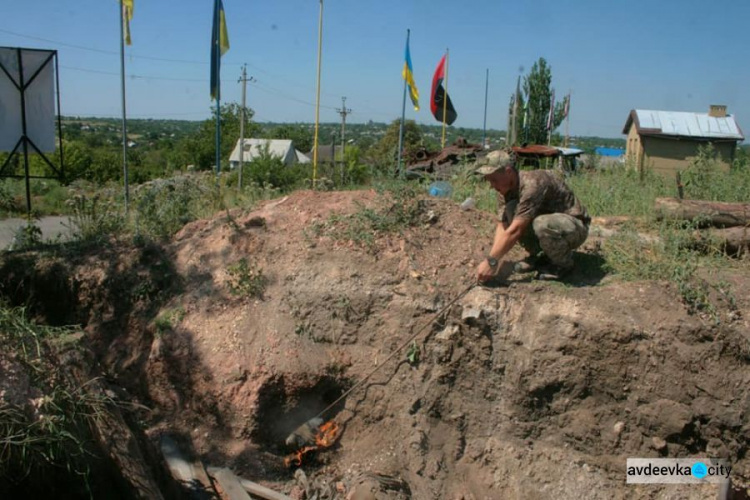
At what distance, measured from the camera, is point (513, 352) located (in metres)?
5.21

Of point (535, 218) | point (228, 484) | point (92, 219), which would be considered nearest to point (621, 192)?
point (535, 218)

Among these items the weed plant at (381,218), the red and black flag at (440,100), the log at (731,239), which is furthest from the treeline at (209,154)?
the log at (731,239)

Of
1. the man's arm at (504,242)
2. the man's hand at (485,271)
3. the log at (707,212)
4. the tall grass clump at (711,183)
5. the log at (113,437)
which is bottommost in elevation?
the log at (113,437)

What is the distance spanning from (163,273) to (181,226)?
3.52ft

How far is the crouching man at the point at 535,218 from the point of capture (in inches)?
213

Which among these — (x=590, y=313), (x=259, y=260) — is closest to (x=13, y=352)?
(x=259, y=260)

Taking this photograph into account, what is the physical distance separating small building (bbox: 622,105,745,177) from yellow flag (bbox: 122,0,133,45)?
1084cm

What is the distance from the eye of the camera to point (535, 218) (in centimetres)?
559

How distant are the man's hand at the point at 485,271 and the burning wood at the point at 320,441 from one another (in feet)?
5.90

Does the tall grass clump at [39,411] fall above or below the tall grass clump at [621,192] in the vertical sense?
below

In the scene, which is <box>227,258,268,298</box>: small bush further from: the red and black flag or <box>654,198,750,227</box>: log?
the red and black flag

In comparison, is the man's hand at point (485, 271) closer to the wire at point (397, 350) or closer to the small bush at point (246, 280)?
the wire at point (397, 350)

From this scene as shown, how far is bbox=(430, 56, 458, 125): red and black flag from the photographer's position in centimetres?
1764

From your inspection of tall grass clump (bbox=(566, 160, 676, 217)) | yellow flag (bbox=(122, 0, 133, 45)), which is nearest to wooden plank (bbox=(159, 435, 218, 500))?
tall grass clump (bbox=(566, 160, 676, 217))
